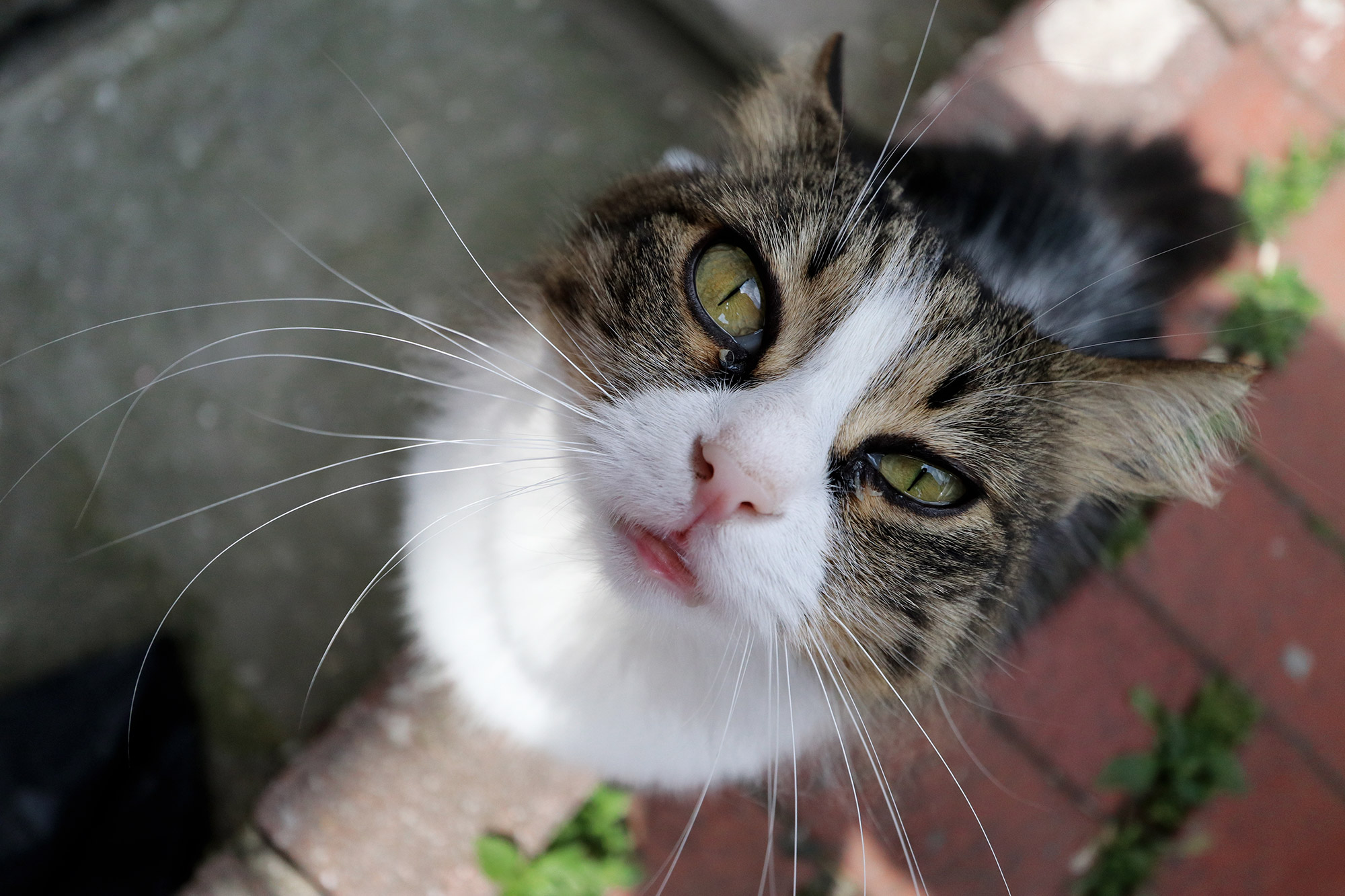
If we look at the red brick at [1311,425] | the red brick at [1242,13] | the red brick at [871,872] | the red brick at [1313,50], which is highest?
the red brick at [1313,50]

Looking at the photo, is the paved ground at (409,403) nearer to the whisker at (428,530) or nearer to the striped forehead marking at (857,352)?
the whisker at (428,530)

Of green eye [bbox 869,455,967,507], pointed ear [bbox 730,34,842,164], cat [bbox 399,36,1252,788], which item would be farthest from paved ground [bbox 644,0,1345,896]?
pointed ear [bbox 730,34,842,164]

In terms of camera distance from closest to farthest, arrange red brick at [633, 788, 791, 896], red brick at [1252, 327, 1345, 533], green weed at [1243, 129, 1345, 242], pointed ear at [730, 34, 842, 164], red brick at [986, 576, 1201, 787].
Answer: pointed ear at [730, 34, 842, 164] < red brick at [633, 788, 791, 896] < red brick at [986, 576, 1201, 787] < red brick at [1252, 327, 1345, 533] < green weed at [1243, 129, 1345, 242]

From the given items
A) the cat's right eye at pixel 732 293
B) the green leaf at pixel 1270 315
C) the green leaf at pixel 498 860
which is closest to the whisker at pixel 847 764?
the cat's right eye at pixel 732 293

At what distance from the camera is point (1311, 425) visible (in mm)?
2078

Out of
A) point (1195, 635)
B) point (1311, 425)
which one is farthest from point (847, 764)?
point (1311, 425)

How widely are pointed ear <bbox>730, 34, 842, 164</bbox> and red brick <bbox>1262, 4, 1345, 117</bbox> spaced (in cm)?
179

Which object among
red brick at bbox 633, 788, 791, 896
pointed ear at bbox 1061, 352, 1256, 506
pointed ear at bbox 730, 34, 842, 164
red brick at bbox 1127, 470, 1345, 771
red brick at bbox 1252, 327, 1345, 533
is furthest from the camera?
red brick at bbox 1252, 327, 1345, 533

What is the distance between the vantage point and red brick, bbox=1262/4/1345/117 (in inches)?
90.5

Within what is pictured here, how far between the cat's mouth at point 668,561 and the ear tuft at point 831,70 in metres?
0.66

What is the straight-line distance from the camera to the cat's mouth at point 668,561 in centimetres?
102

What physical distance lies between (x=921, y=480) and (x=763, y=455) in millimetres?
250

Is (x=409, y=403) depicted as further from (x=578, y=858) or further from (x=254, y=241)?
(x=578, y=858)

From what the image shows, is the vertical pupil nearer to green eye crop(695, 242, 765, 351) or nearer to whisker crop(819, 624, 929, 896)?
green eye crop(695, 242, 765, 351)
